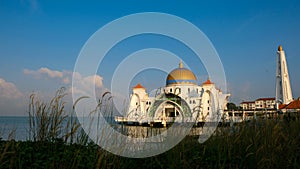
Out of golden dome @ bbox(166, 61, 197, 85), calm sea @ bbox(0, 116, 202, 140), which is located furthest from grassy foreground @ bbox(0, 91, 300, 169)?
golden dome @ bbox(166, 61, 197, 85)

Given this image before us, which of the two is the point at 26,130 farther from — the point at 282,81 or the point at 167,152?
the point at 282,81

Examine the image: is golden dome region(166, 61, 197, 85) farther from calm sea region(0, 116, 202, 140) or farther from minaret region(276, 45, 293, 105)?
calm sea region(0, 116, 202, 140)

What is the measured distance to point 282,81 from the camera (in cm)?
4359

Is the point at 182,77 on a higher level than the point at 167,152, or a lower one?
higher

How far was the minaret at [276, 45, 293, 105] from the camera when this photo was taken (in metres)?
43.3

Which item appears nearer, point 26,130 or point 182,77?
point 26,130

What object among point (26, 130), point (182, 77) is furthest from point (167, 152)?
point (182, 77)

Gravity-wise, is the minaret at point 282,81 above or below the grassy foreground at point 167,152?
above

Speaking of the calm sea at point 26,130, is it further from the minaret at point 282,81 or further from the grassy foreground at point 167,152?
the minaret at point 282,81

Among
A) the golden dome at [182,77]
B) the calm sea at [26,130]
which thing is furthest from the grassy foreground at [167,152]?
the golden dome at [182,77]

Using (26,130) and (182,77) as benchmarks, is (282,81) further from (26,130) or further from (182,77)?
(26,130)

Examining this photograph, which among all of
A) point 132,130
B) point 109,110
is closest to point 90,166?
point 109,110

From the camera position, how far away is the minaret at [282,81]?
43344mm

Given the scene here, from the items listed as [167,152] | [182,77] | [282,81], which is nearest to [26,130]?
[167,152]
